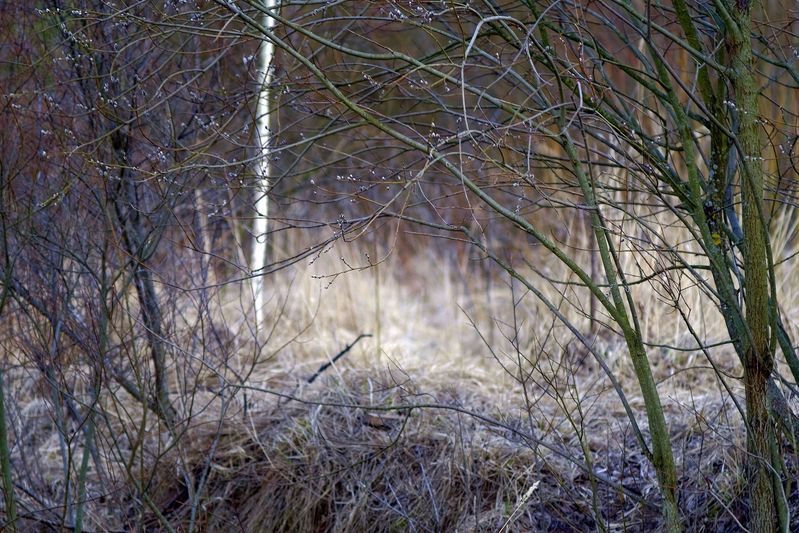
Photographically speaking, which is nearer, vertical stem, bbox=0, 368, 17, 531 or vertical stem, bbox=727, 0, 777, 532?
vertical stem, bbox=727, 0, 777, 532

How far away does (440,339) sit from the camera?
774 centimetres

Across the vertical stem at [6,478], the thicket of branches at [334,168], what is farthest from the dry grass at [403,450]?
the vertical stem at [6,478]

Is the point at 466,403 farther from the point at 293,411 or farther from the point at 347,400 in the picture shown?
the point at 293,411

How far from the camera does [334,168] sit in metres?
3.89

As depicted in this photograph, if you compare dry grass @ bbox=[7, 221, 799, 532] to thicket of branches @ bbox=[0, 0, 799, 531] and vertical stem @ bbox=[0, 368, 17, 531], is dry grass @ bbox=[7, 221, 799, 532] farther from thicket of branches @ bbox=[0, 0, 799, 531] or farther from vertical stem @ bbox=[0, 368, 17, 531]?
vertical stem @ bbox=[0, 368, 17, 531]

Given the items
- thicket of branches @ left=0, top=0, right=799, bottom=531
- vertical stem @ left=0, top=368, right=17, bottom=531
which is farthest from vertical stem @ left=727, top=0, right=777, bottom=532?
vertical stem @ left=0, top=368, right=17, bottom=531

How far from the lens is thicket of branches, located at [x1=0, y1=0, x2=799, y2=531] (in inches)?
117

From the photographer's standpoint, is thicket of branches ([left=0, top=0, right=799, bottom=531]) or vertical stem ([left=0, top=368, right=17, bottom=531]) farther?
vertical stem ([left=0, top=368, right=17, bottom=531])

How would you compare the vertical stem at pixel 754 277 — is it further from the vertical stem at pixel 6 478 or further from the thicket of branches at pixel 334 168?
the vertical stem at pixel 6 478

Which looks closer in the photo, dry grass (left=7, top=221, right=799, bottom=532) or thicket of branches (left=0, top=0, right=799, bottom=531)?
thicket of branches (left=0, top=0, right=799, bottom=531)

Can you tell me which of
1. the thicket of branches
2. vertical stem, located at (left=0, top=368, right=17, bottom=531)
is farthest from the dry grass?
vertical stem, located at (left=0, top=368, right=17, bottom=531)

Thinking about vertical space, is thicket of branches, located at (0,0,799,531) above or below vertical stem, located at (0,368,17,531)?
above

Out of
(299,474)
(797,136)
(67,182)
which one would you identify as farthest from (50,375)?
(797,136)

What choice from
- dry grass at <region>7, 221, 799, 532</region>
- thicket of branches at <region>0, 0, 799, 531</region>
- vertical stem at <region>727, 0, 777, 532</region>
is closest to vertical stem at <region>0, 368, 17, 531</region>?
thicket of branches at <region>0, 0, 799, 531</region>
